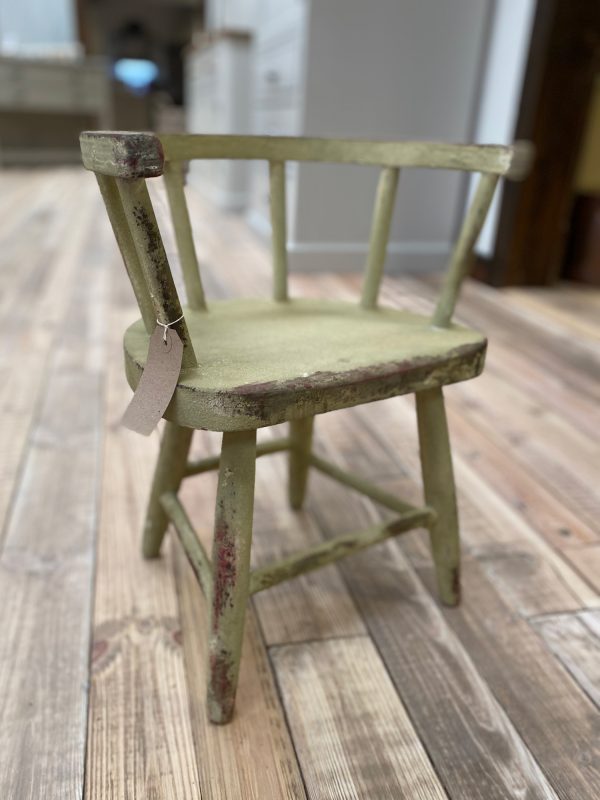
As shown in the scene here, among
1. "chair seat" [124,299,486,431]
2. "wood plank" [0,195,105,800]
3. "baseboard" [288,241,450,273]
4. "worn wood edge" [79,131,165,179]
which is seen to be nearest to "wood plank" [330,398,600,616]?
"chair seat" [124,299,486,431]

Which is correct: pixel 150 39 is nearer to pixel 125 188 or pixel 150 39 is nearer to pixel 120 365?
pixel 120 365

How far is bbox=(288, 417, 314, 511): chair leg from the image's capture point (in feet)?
3.23

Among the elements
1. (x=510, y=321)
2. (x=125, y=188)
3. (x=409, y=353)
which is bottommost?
(x=510, y=321)

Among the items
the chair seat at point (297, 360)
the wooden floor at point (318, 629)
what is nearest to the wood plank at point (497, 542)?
the wooden floor at point (318, 629)

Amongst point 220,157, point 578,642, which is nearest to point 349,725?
point 578,642

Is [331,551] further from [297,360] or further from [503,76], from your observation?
[503,76]

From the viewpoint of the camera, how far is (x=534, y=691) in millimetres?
759

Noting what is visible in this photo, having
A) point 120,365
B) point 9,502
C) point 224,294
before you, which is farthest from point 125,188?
point 224,294

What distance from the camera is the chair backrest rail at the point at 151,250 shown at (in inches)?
20.7

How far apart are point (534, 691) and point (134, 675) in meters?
0.47

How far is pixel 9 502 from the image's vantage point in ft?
3.52

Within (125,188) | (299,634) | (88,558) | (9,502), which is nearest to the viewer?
(125,188)

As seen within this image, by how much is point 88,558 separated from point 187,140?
59 centimetres

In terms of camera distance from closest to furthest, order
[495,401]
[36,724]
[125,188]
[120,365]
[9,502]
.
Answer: [125,188] → [36,724] → [9,502] → [495,401] → [120,365]
